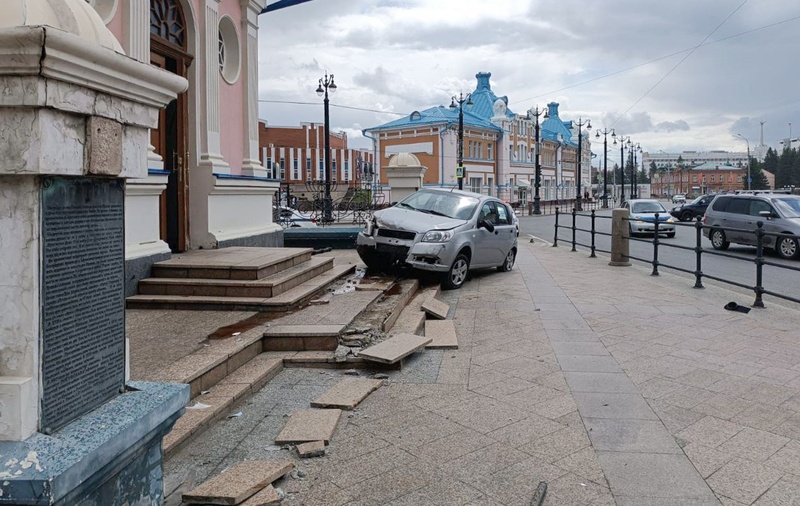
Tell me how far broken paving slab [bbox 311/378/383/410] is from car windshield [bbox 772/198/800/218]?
15.8 meters

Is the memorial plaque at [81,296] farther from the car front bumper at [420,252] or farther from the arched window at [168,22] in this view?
the car front bumper at [420,252]

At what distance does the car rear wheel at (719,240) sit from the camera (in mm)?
18578

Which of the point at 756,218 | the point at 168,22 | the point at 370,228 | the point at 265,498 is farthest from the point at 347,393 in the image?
the point at 756,218

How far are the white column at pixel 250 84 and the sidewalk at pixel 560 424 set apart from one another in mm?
5976

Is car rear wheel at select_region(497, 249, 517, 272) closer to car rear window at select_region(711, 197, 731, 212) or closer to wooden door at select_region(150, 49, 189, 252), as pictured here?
wooden door at select_region(150, 49, 189, 252)

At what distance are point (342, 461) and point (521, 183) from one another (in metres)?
65.0

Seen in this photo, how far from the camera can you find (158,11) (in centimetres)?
884

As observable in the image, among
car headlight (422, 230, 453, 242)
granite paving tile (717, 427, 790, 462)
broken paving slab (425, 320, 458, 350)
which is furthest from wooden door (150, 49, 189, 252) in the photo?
granite paving tile (717, 427, 790, 462)

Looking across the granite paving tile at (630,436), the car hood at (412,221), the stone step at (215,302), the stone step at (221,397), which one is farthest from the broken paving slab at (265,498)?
the car hood at (412,221)

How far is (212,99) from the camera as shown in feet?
33.3

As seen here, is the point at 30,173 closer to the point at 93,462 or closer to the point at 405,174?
the point at 93,462

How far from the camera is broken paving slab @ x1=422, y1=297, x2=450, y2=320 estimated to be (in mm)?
7744

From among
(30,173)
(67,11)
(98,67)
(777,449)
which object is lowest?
(777,449)

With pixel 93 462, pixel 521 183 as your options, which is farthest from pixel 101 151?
pixel 521 183
